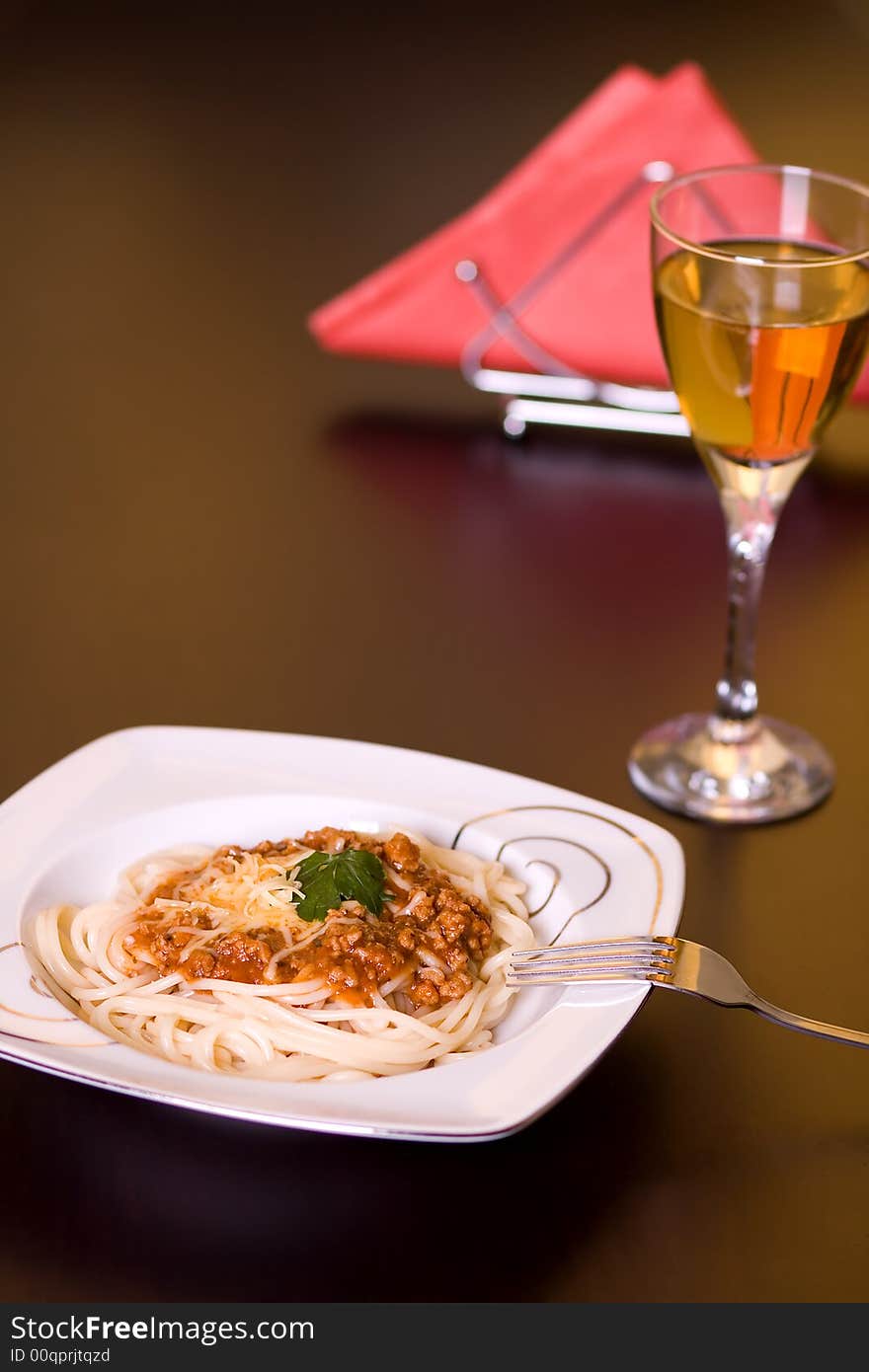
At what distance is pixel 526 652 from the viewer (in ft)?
5.60

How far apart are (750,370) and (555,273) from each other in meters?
0.77

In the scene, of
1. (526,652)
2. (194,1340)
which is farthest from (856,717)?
(194,1340)

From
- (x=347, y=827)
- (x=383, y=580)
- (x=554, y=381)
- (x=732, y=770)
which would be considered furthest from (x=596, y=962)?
(x=554, y=381)

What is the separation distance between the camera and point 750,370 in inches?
53.7

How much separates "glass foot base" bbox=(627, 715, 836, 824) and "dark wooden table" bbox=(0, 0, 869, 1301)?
2 centimetres

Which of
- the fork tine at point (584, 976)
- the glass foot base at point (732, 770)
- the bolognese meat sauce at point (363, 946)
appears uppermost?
the fork tine at point (584, 976)

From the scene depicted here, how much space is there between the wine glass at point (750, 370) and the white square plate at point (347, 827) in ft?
0.85

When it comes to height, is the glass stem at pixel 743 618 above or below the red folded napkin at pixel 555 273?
below

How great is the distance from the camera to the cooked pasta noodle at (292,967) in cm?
112

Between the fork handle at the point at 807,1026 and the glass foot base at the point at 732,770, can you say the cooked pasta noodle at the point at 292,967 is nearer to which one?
the fork handle at the point at 807,1026

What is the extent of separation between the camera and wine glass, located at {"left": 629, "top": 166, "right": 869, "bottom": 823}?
136 cm

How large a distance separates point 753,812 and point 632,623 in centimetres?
34

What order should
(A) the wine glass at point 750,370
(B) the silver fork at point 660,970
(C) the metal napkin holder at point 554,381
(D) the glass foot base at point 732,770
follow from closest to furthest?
(B) the silver fork at point 660,970 < (A) the wine glass at point 750,370 < (D) the glass foot base at point 732,770 < (C) the metal napkin holder at point 554,381

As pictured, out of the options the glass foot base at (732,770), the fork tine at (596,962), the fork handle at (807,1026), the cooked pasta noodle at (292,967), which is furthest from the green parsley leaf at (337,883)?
the glass foot base at (732,770)
